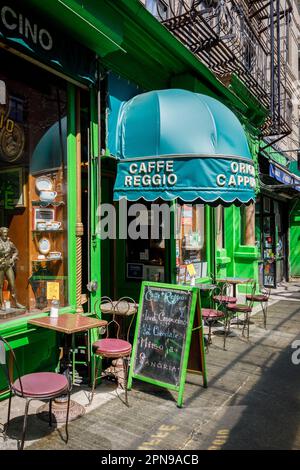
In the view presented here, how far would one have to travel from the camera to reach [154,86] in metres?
7.25

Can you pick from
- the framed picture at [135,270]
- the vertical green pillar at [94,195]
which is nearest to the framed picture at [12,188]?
the vertical green pillar at [94,195]

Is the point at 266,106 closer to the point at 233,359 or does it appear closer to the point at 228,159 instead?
the point at 228,159

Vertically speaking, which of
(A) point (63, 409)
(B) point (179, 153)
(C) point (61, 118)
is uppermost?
(C) point (61, 118)

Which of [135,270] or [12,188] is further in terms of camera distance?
[135,270]

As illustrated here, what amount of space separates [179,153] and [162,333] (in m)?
2.40

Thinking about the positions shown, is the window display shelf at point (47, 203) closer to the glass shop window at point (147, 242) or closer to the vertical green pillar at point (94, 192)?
the vertical green pillar at point (94, 192)

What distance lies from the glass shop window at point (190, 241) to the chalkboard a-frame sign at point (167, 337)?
2.94 metres

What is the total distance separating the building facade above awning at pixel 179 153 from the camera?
5344 millimetres

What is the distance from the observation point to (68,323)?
14.3 feet

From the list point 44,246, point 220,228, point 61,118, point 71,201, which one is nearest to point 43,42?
point 61,118

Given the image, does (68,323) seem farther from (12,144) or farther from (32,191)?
(12,144)

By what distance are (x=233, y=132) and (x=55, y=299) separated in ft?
11.7

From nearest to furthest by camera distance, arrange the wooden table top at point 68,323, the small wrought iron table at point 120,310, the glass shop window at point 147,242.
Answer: the wooden table top at point 68,323 < the small wrought iron table at point 120,310 < the glass shop window at point 147,242
